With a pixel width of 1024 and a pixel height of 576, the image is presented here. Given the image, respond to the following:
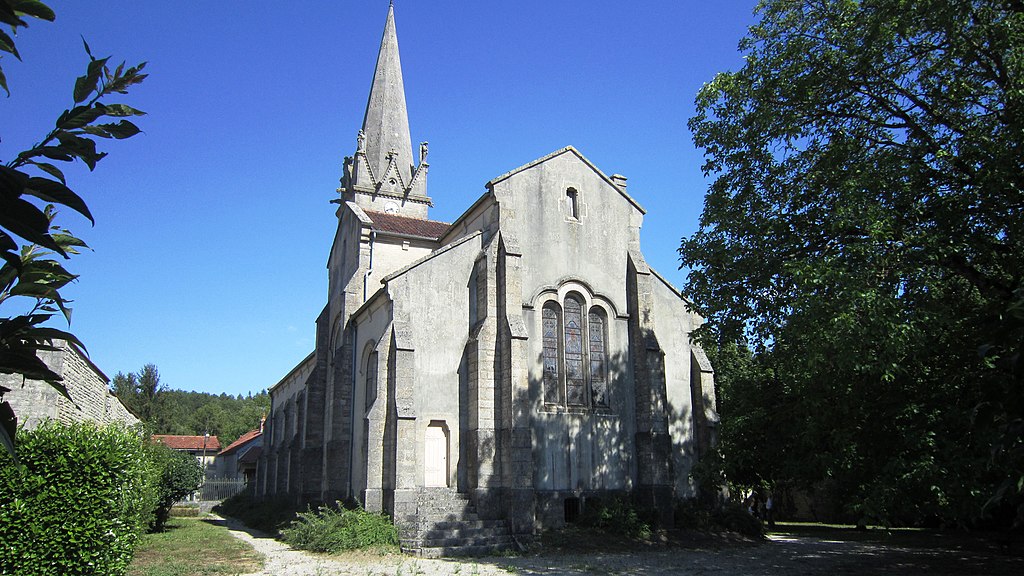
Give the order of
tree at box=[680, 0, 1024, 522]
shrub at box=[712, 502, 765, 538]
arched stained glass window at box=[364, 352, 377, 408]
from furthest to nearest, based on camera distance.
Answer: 1. shrub at box=[712, 502, 765, 538]
2. arched stained glass window at box=[364, 352, 377, 408]
3. tree at box=[680, 0, 1024, 522]

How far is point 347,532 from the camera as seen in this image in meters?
17.9

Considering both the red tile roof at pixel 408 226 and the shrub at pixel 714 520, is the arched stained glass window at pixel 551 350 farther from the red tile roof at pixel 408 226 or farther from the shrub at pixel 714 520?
the red tile roof at pixel 408 226

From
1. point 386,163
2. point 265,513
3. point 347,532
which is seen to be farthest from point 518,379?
point 386,163

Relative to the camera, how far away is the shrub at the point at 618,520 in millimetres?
19844

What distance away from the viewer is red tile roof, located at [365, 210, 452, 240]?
29.3 metres

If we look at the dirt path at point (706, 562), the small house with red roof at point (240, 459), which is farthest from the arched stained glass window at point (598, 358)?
the small house with red roof at point (240, 459)

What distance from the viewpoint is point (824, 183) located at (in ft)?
51.6

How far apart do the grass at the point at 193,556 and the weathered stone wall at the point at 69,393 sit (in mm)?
3656

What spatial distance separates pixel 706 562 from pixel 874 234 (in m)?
9.13

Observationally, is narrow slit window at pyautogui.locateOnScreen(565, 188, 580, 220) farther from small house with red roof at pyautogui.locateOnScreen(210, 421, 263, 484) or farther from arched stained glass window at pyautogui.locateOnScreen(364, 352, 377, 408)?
small house with red roof at pyautogui.locateOnScreen(210, 421, 263, 484)

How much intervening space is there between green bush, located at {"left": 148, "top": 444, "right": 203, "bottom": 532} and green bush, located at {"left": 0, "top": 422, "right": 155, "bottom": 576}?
42.2ft

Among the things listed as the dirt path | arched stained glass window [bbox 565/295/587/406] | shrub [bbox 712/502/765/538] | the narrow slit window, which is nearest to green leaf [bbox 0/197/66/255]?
the dirt path

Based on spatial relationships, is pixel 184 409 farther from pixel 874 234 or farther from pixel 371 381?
pixel 874 234

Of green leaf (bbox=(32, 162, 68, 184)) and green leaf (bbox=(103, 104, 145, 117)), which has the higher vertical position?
green leaf (bbox=(103, 104, 145, 117))
